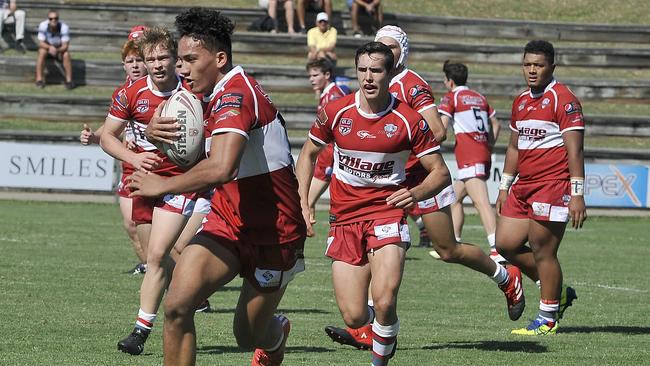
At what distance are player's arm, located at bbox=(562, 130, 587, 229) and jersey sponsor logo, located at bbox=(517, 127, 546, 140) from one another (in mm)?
290

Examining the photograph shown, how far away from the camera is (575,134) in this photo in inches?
376

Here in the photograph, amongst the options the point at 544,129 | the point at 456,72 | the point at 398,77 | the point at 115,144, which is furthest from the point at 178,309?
the point at 456,72

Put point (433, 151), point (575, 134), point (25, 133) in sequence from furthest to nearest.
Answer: point (25, 133)
point (575, 134)
point (433, 151)

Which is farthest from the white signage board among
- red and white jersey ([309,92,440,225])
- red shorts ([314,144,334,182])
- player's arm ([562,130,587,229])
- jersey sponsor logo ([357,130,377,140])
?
jersey sponsor logo ([357,130,377,140])

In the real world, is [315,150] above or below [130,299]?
above

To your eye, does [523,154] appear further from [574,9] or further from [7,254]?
[574,9]

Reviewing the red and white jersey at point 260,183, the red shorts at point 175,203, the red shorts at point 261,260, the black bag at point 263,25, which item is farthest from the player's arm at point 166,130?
the black bag at point 263,25

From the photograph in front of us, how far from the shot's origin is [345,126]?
7.98 m

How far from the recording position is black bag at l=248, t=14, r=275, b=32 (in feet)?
103

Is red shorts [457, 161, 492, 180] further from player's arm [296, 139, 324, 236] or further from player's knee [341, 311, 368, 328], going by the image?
player's knee [341, 311, 368, 328]

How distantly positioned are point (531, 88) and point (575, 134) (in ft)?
1.93

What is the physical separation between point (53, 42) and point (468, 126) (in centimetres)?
1460

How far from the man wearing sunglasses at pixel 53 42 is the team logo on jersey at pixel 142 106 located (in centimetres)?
1948

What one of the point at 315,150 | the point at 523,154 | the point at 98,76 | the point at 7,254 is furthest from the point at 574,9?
the point at 315,150
